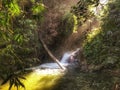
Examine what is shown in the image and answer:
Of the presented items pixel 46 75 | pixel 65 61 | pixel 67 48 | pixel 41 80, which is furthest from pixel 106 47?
pixel 67 48

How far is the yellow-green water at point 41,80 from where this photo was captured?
426 inches

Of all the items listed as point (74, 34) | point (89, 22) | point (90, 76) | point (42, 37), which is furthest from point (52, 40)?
point (90, 76)

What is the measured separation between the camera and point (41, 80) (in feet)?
39.3

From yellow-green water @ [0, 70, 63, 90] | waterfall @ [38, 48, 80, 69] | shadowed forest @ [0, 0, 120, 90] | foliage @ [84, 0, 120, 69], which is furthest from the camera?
waterfall @ [38, 48, 80, 69]

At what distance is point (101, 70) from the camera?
13.2 meters

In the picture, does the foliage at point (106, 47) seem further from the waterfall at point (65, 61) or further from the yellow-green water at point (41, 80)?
the yellow-green water at point (41, 80)

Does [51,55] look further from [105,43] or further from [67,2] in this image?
[67,2]

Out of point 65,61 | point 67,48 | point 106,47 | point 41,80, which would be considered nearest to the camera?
point 41,80

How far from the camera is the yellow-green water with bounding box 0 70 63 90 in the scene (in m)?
10.8

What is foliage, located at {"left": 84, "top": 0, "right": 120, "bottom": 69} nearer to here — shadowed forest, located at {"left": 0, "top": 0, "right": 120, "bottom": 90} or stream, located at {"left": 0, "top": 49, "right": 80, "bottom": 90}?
shadowed forest, located at {"left": 0, "top": 0, "right": 120, "bottom": 90}

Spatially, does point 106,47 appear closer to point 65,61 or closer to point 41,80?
point 65,61

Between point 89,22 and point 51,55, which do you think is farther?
point 89,22

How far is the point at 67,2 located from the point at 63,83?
952 centimetres

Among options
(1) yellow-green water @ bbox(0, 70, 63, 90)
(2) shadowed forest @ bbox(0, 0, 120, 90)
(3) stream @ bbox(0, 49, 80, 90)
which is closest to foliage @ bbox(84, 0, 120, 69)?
(2) shadowed forest @ bbox(0, 0, 120, 90)
